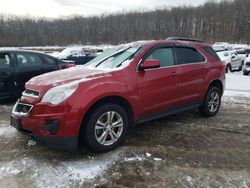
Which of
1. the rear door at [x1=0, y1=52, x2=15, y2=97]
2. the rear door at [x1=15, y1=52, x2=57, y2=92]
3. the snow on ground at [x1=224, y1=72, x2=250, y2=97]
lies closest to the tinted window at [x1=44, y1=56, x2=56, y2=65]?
the rear door at [x1=15, y1=52, x2=57, y2=92]

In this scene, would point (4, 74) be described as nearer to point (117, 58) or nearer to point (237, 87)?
point (117, 58)

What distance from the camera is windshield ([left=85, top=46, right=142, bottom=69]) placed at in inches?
183

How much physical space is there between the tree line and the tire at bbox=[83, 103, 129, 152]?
68.0 metres

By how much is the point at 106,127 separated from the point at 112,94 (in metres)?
0.49

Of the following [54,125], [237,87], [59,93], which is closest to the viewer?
[54,125]

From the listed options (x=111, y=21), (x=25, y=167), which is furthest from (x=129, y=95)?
(x=111, y=21)

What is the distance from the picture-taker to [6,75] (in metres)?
7.04

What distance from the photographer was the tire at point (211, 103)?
5941 millimetres

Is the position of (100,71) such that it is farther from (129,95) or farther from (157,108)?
(157,108)

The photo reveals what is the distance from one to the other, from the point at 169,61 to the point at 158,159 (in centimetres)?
195

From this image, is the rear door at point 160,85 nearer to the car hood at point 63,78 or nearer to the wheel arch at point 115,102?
the wheel arch at point 115,102

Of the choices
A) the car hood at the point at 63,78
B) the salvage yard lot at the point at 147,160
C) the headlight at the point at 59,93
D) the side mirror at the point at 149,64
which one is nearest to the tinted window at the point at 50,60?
the salvage yard lot at the point at 147,160

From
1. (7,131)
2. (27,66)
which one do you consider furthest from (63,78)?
(27,66)

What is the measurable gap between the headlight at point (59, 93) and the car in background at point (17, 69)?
3727 millimetres
